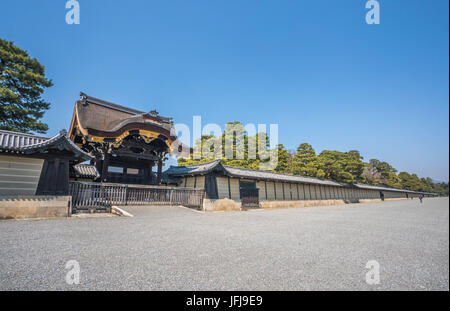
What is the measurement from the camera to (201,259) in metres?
3.78

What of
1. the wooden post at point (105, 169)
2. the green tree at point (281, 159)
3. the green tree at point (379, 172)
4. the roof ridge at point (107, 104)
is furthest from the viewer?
the green tree at point (379, 172)

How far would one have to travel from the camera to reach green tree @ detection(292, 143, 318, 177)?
1067 inches

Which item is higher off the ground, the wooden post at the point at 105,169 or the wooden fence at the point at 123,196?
the wooden post at the point at 105,169

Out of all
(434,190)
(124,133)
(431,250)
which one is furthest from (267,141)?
(434,190)

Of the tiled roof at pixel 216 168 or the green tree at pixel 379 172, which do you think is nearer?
the tiled roof at pixel 216 168

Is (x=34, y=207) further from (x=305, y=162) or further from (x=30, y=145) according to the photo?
(x=305, y=162)

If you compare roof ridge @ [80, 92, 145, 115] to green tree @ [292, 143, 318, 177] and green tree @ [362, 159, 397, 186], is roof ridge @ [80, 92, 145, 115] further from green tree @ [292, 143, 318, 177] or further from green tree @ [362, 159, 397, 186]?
green tree @ [362, 159, 397, 186]

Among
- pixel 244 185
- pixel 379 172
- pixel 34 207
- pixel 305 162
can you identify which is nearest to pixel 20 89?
pixel 34 207

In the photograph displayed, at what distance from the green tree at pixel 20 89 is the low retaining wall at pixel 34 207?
9974 millimetres

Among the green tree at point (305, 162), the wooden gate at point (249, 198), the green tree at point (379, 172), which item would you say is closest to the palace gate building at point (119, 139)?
the wooden gate at point (249, 198)

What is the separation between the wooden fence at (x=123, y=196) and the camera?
8602 millimetres

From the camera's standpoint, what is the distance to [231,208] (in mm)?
13719

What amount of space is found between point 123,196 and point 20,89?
1122 centimetres

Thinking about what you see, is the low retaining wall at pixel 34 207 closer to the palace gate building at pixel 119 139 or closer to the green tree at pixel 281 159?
the palace gate building at pixel 119 139
